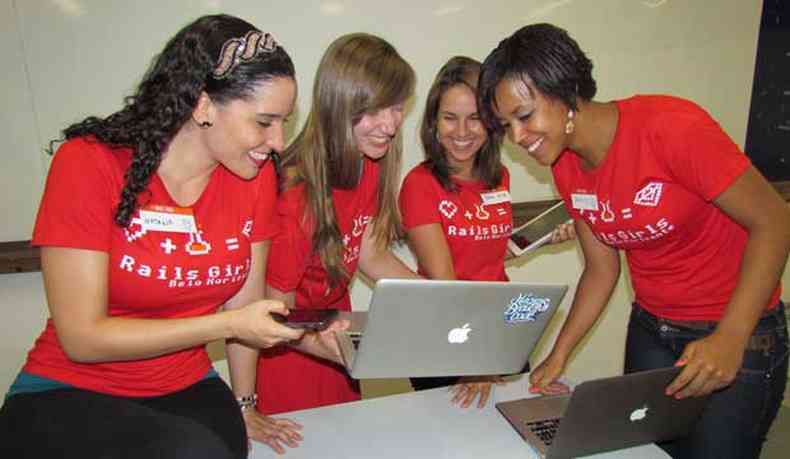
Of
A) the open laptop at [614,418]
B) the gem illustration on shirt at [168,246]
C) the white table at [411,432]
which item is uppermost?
the gem illustration on shirt at [168,246]

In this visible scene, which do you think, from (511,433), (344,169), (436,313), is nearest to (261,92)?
(344,169)

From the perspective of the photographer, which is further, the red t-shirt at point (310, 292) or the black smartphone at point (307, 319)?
the red t-shirt at point (310, 292)

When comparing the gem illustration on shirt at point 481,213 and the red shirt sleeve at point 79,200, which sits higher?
the red shirt sleeve at point 79,200

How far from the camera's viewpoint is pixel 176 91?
112 centimetres

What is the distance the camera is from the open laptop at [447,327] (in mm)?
1084

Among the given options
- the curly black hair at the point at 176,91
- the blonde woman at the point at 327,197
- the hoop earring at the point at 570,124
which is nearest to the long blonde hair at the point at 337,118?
the blonde woman at the point at 327,197

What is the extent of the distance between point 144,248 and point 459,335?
0.65 meters

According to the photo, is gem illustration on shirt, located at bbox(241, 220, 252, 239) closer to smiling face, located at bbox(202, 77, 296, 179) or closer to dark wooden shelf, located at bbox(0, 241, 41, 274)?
smiling face, located at bbox(202, 77, 296, 179)

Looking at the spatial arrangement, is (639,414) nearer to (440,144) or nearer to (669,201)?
(669,201)

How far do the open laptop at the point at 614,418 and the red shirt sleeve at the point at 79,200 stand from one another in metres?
0.93

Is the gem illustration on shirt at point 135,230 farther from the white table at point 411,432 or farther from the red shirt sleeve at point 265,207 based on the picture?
the white table at point 411,432

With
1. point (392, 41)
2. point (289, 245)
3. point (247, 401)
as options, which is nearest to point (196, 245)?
point (289, 245)

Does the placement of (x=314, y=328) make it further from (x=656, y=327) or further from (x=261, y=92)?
(x=656, y=327)

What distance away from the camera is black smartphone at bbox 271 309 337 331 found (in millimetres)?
1152
